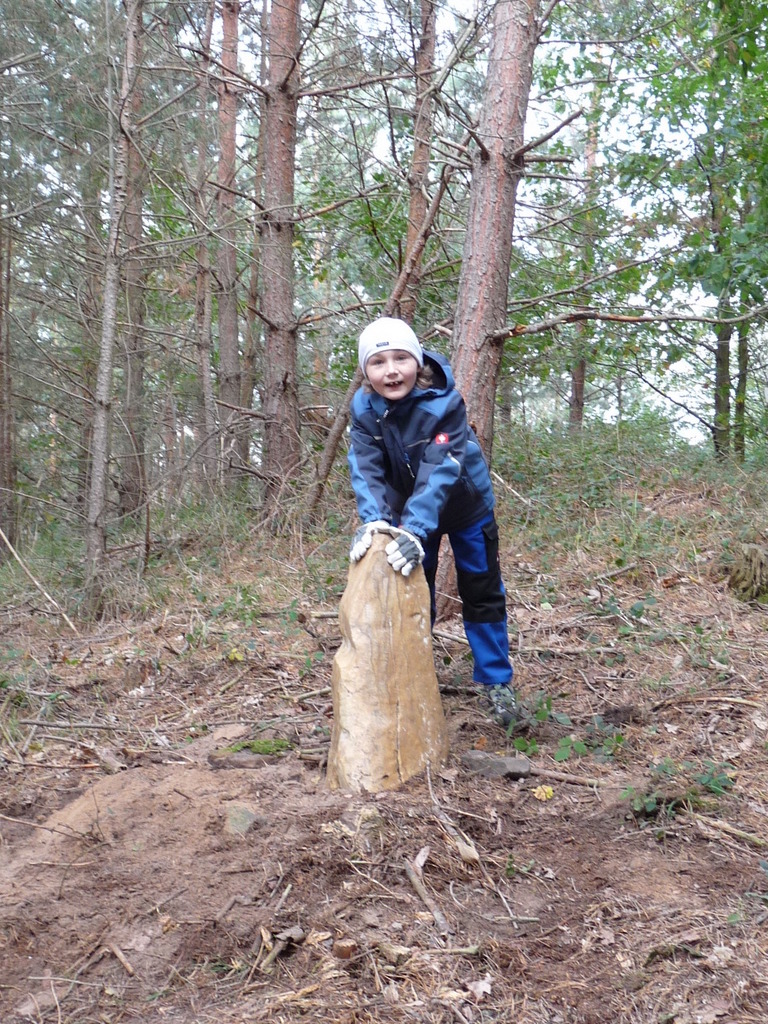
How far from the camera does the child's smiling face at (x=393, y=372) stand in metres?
4.04

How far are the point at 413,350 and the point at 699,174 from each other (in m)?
6.53

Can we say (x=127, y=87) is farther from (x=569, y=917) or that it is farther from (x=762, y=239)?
(x=569, y=917)

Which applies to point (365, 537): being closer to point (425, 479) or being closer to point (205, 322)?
point (425, 479)

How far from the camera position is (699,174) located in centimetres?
907

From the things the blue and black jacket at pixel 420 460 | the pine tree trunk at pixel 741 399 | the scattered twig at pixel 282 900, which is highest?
the pine tree trunk at pixel 741 399

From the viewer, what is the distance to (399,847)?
3193mm

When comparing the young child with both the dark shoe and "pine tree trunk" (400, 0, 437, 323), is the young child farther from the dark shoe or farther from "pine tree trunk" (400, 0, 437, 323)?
"pine tree trunk" (400, 0, 437, 323)

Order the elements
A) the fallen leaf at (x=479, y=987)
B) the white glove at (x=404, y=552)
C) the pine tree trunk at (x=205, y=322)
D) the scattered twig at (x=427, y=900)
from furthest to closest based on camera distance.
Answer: the pine tree trunk at (x=205, y=322), the white glove at (x=404, y=552), the scattered twig at (x=427, y=900), the fallen leaf at (x=479, y=987)

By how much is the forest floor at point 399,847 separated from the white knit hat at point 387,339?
6.18ft

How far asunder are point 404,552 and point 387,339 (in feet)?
3.31

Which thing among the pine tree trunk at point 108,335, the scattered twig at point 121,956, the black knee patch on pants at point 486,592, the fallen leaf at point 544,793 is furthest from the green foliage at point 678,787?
the pine tree trunk at point 108,335

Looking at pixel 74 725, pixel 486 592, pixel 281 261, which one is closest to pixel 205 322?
pixel 281 261

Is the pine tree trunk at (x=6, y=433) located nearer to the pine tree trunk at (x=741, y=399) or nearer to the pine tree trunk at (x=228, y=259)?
the pine tree trunk at (x=228, y=259)

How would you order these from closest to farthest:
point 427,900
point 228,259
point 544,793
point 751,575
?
A: point 427,900 → point 544,793 → point 751,575 → point 228,259
